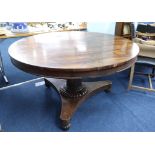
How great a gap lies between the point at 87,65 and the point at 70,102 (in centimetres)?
74

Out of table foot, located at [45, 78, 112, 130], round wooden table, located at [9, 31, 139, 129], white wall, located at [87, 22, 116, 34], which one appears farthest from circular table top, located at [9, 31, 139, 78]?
white wall, located at [87, 22, 116, 34]

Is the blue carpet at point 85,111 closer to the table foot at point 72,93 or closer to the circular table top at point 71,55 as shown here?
the table foot at point 72,93

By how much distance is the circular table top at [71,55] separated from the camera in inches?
44.5

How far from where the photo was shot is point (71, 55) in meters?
1.32

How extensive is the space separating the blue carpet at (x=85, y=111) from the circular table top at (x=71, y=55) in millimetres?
692

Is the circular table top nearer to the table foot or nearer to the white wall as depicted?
the table foot

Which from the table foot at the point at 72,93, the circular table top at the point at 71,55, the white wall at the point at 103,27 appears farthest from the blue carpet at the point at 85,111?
the white wall at the point at 103,27

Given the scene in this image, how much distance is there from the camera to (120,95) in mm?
2123

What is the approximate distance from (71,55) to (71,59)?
9cm

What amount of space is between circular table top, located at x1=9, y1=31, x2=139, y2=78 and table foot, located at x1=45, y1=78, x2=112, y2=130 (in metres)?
0.45

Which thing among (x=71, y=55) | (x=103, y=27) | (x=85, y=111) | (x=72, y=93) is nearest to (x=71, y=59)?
(x=71, y=55)

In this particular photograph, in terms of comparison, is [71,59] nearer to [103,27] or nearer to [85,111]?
[85,111]
